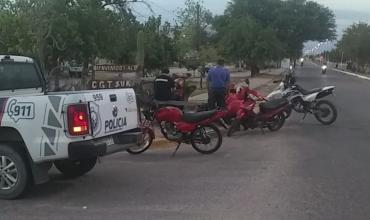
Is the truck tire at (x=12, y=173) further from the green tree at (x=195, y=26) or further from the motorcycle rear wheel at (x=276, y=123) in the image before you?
the green tree at (x=195, y=26)

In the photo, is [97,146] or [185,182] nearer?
[97,146]

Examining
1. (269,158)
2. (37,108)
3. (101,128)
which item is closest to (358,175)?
(269,158)

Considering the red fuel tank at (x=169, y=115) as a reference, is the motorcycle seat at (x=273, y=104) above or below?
below

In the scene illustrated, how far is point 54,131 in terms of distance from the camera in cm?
737

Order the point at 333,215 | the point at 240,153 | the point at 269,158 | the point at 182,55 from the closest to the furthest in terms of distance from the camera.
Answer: the point at 333,215, the point at 269,158, the point at 240,153, the point at 182,55

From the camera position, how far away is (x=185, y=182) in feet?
28.6

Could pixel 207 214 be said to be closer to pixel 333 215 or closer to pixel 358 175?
pixel 333 215

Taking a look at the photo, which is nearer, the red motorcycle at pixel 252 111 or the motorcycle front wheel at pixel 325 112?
the red motorcycle at pixel 252 111

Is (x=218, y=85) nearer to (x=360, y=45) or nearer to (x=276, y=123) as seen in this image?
(x=276, y=123)

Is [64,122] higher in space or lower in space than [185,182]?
higher

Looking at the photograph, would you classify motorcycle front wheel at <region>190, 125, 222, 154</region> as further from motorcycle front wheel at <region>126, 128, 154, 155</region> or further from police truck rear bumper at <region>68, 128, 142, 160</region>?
police truck rear bumper at <region>68, 128, 142, 160</region>

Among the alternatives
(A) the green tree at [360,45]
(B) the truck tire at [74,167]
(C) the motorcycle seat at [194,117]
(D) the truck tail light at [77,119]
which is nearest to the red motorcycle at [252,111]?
(C) the motorcycle seat at [194,117]

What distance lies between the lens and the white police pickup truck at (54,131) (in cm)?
737

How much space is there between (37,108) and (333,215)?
3580 millimetres
